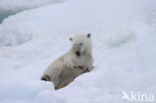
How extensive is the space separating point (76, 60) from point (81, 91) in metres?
1.24

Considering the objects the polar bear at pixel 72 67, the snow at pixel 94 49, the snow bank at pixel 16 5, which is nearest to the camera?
the snow at pixel 94 49

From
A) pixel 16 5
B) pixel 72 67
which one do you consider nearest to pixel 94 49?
pixel 72 67

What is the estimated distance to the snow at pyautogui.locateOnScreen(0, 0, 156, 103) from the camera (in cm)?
285

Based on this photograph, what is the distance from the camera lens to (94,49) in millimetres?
6176

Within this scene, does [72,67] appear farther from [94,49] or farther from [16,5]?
[16,5]

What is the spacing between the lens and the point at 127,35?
20.2 feet

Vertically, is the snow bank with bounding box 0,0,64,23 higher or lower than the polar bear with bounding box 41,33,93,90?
higher

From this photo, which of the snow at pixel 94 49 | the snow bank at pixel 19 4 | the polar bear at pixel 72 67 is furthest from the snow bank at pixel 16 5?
the polar bear at pixel 72 67

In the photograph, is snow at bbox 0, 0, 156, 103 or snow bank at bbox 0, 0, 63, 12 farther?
snow bank at bbox 0, 0, 63, 12

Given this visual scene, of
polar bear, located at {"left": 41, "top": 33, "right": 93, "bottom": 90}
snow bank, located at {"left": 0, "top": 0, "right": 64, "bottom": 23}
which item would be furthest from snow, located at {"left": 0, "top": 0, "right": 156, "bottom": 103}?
snow bank, located at {"left": 0, "top": 0, "right": 64, "bottom": 23}

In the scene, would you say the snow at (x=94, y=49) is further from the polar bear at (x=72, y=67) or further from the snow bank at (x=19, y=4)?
the snow bank at (x=19, y=4)

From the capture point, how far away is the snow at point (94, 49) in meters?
2.85

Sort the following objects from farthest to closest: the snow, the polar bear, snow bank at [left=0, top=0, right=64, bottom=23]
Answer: snow bank at [left=0, top=0, right=64, bottom=23]
the polar bear
the snow

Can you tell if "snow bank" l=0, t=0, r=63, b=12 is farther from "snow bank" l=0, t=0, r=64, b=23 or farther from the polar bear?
the polar bear
